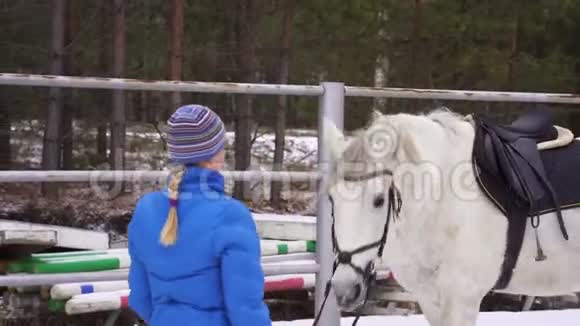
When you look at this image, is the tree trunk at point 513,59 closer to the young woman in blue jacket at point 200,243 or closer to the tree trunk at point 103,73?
the tree trunk at point 103,73

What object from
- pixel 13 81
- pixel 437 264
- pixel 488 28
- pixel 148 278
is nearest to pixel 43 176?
pixel 13 81

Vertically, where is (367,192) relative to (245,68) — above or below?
below

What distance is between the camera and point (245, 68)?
40.9 ft

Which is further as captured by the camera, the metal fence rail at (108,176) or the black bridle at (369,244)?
the metal fence rail at (108,176)

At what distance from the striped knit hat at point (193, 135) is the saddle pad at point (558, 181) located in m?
1.17

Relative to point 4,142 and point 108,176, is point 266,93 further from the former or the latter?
point 4,142

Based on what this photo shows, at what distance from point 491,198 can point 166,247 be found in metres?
1.30

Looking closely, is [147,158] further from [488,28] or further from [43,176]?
[43,176]

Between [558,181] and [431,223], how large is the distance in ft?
1.92

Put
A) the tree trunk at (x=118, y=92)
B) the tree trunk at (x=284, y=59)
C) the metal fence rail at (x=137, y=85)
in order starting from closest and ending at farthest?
1. the metal fence rail at (x=137, y=85)
2. the tree trunk at (x=118, y=92)
3. the tree trunk at (x=284, y=59)

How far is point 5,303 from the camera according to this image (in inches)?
203

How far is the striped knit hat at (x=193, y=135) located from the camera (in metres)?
1.75

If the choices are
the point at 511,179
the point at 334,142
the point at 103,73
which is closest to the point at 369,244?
the point at 334,142

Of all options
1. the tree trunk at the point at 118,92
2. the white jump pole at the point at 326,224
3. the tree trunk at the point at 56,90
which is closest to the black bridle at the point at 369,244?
the white jump pole at the point at 326,224
